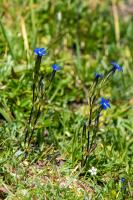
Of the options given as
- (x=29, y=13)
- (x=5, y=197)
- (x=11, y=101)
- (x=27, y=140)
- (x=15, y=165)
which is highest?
(x=29, y=13)

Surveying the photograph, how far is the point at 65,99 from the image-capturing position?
3885 millimetres

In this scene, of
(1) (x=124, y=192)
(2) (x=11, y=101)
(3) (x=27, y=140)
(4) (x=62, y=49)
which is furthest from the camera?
(4) (x=62, y=49)

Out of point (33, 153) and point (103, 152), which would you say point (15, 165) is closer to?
point (33, 153)

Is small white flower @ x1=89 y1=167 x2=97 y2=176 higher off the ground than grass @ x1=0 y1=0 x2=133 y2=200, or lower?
lower

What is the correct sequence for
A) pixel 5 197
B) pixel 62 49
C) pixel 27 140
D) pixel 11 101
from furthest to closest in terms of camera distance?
1. pixel 62 49
2. pixel 11 101
3. pixel 27 140
4. pixel 5 197

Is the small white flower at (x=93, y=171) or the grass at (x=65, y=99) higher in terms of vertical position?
the grass at (x=65, y=99)

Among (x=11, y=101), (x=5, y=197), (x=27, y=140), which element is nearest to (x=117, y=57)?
(x=11, y=101)

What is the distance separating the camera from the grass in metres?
3.03

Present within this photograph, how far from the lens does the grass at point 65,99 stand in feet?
9.93

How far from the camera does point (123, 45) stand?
189 inches

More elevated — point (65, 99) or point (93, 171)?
point (65, 99)

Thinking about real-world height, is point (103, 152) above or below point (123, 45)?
below

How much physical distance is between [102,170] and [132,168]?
0.21 metres

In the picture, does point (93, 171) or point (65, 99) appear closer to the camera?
point (93, 171)
